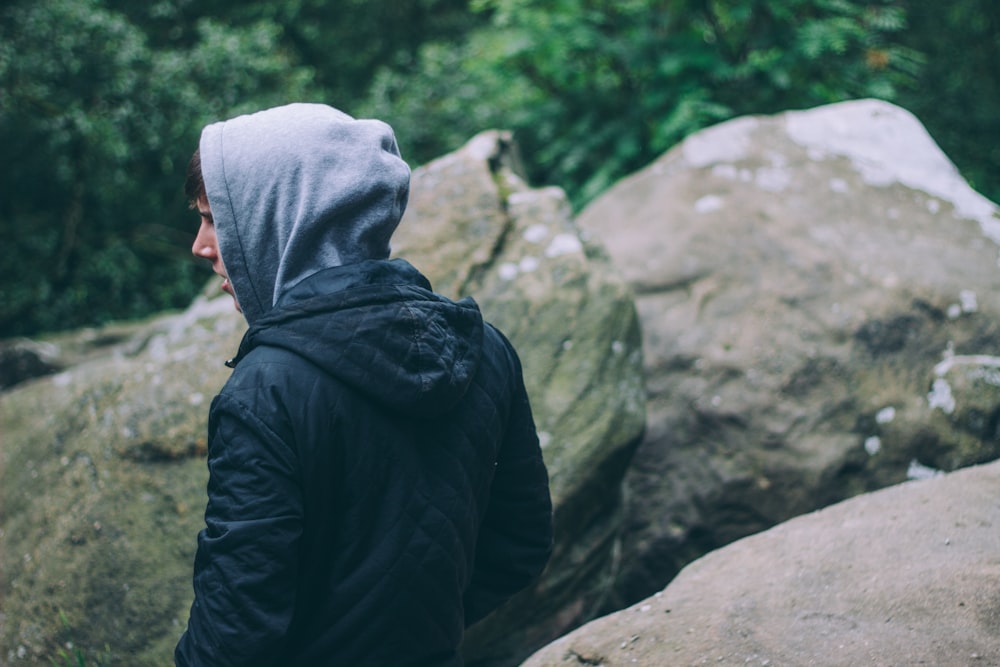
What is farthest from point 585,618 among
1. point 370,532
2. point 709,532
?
point 370,532


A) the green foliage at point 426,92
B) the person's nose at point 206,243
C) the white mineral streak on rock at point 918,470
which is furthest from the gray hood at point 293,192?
the green foliage at point 426,92

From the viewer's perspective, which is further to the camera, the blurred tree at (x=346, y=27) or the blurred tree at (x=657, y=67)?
the blurred tree at (x=346, y=27)

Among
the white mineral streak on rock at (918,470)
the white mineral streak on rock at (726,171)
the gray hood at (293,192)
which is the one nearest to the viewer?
the gray hood at (293,192)

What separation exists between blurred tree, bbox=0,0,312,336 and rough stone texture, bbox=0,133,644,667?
3089 mm

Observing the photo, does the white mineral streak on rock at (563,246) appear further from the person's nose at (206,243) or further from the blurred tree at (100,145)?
the blurred tree at (100,145)

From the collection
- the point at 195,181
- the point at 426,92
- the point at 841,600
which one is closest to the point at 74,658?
the point at 195,181

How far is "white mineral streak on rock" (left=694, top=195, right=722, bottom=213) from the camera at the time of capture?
13.6ft

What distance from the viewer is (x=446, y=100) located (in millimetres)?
7305

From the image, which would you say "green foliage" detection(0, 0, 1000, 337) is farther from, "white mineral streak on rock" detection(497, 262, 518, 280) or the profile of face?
the profile of face

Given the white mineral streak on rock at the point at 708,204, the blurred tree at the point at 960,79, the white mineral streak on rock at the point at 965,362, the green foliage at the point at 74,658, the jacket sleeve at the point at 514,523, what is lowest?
the blurred tree at the point at 960,79

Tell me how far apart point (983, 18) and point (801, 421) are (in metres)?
6.34

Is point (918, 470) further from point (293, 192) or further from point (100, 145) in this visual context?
point (100, 145)

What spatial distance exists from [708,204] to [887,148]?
1.01 metres

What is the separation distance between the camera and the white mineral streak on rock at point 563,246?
335 cm
